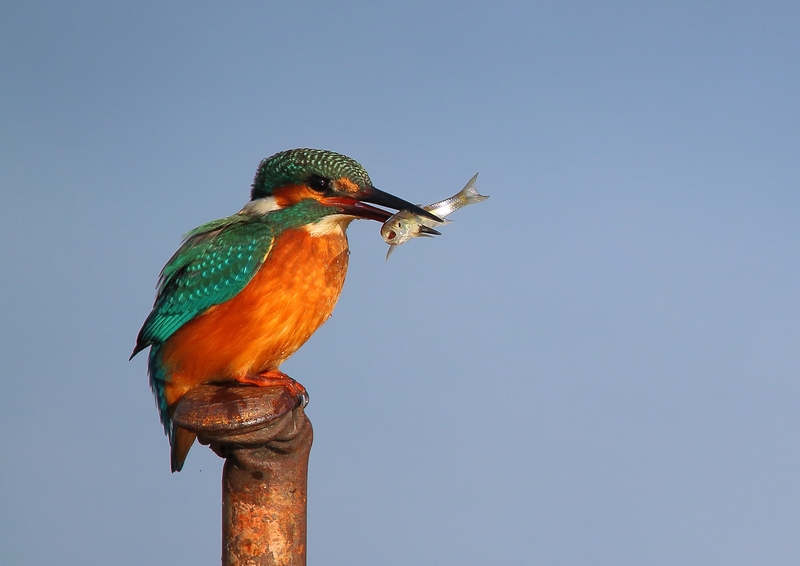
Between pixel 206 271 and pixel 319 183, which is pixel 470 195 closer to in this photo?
pixel 319 183

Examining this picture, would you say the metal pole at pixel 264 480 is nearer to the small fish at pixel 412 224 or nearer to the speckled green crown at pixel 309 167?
the small fish at pixel 412 224

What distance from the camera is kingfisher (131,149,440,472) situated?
10.7 ft

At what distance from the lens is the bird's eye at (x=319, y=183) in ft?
10.9

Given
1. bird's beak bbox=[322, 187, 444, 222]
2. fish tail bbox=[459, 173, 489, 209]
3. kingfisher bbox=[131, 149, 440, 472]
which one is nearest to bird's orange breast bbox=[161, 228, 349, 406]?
kingfisher bbox=[131, 149, 440, 472]

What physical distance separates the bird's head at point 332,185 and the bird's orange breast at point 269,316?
5.6 inches

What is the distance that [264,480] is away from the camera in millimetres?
3023

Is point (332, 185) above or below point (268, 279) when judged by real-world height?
above

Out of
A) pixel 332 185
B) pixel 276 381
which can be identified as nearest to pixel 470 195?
pixel 332 185

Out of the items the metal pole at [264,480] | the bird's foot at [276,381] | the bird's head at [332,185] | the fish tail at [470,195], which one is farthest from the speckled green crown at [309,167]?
the metal pole at [264,480]

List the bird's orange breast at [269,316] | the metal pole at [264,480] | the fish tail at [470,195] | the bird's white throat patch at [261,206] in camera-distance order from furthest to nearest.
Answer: the fish tail at [470,195] < the bird's white throat patch at [261,206] < the bird's orange breast at [269,316] < the metal pole at [264,480]

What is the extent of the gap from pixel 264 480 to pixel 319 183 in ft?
3.76

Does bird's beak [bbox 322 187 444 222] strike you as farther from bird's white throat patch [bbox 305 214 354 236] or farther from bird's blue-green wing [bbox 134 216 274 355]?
bird's blue-green wing [bbox 134 216 274 355]

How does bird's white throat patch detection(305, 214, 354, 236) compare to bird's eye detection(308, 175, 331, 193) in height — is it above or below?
below

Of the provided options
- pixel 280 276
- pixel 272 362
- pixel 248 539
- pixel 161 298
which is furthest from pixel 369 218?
pixel 248 539
